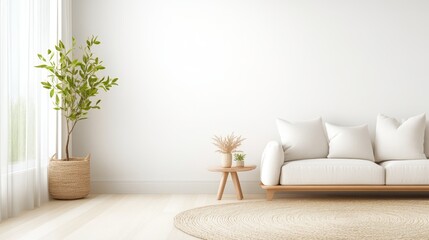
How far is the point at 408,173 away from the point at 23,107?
144 inches

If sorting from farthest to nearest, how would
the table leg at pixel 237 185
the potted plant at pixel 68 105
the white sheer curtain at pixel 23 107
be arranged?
the table leg at pixel 237 185, the potted plant at pixel 68 105, the white sheer curtain at pixel 23 107

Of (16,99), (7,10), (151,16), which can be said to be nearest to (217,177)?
(151,16)

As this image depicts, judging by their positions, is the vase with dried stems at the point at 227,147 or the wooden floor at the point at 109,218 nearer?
the wooden floor at the point at 109,218

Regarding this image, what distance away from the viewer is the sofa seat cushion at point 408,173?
5.64 m

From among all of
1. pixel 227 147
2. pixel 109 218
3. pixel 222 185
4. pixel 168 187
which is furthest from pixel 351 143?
pixel 109 218

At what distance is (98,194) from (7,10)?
245cm

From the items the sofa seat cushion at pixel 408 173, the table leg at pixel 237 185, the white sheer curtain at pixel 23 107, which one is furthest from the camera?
the table leg at pixel 237 185

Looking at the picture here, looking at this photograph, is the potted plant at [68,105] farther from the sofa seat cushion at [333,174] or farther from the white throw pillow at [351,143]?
the white throw pillow at [351,143]

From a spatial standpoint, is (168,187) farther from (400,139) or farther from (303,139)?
(400,139)

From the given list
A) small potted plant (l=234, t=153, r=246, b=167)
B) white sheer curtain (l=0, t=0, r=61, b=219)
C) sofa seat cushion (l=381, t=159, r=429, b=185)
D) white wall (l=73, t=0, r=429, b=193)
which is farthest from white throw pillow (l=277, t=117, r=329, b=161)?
white sheer curtain (l=0, t=0, r=61, b=219)

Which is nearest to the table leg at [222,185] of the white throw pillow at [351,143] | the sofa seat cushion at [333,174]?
the sofa seat cushion at [333,174]

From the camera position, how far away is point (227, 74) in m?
6.61

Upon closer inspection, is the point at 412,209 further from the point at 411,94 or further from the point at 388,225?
→ the point at 411,94

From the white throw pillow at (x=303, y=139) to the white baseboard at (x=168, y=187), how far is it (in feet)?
2.10
